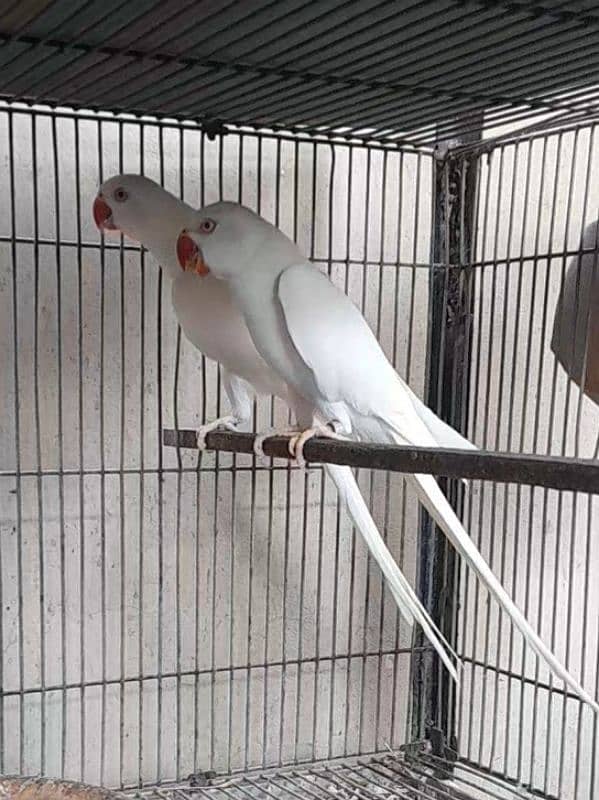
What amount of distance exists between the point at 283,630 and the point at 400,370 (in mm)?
393

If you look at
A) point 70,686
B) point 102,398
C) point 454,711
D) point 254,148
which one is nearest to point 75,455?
point 102,398

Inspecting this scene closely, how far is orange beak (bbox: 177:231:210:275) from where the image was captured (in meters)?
1.04

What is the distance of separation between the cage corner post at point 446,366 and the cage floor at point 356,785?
57mm

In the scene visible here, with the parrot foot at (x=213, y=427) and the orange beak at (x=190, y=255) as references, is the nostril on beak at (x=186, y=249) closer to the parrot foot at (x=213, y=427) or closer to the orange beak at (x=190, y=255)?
the orange beak at (x=190, y=255)

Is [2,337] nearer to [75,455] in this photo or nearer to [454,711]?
[75,455]

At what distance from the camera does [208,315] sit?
3.59 ft

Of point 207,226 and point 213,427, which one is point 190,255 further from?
point 213,427

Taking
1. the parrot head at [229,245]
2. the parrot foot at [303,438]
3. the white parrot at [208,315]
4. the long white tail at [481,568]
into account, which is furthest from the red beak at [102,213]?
the long white tail at [481,568]

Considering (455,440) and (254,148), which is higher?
(254,148)

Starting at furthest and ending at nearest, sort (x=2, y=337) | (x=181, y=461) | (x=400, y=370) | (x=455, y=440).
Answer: (x=400, y=370) → (x=181, y=461) → (x=2, y=337) → (x=455, y=440)

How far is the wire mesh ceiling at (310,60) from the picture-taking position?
78cm

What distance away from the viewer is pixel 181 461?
129cm

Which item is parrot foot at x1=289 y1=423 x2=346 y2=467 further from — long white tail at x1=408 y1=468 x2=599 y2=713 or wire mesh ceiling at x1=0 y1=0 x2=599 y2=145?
wire mesh ceiling at x1=0 y1=0 x2=599 y2=145

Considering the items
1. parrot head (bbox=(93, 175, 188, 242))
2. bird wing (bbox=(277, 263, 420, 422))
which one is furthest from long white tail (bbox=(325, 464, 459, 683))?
parrot head (bbox=(93, 175, 188, 242))
